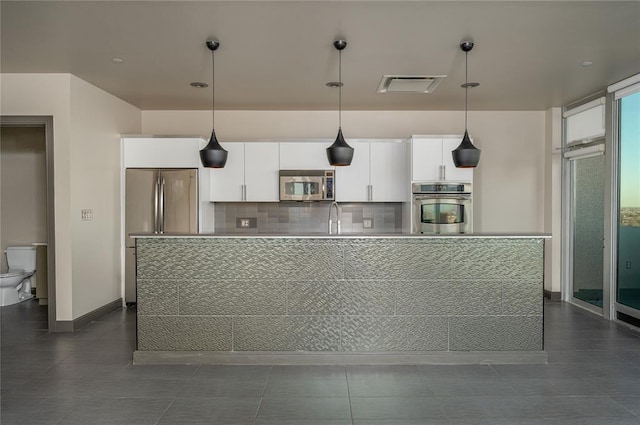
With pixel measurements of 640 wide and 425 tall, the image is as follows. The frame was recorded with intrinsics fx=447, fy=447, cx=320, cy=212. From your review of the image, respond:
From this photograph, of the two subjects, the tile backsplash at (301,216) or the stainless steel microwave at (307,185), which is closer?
the stainless steel microwave at (307,185)

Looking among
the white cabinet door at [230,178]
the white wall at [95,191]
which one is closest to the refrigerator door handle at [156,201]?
the white wall at [95,191]

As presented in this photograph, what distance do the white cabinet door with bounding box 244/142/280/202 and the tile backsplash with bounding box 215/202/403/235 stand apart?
32 centimetres

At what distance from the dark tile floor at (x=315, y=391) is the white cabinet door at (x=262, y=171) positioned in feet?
8.38

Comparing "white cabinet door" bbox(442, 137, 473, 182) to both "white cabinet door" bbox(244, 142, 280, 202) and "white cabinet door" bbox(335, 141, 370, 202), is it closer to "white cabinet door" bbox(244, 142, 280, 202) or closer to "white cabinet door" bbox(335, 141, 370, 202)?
"white cabinet door" bbox(335, 141, 370, 202)

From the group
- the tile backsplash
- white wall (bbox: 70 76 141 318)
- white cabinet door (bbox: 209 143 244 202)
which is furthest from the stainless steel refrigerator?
the tile backsplash

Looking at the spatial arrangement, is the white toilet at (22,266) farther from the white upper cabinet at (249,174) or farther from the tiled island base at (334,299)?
the tiled island base at (334,299)

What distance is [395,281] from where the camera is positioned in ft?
11.9

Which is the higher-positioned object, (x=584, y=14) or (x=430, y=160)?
(x=584, y=14)

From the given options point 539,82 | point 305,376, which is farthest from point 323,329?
point 539,82

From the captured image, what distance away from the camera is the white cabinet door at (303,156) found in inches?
231

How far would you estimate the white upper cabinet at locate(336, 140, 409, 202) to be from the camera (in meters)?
5.86

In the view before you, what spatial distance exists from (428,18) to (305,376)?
2.76 m

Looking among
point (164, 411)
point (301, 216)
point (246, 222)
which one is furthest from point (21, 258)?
point (164, 411)

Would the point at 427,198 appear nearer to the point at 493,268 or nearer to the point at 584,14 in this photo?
the point at 493,268
